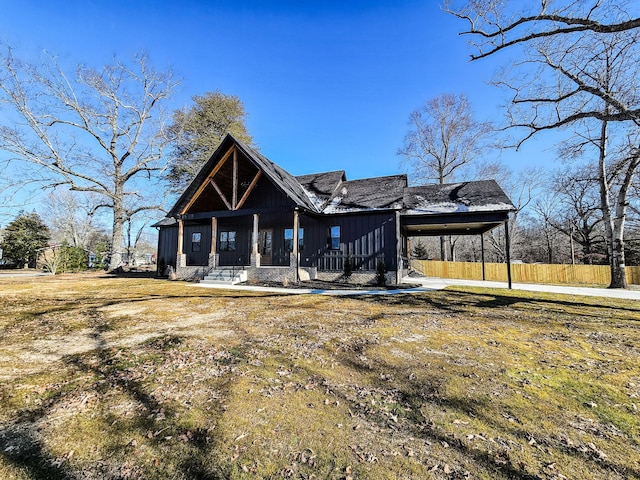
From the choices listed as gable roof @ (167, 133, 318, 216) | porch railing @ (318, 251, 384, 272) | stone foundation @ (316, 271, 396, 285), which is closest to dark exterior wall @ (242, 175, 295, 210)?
gable roof @ (167, 133, 318, 216)

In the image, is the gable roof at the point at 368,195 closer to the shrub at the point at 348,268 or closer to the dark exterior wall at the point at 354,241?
the dark exterior wall at the point at 354,241

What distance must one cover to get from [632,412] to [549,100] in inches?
493

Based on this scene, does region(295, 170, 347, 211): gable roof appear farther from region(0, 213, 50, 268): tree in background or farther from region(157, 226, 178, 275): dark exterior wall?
region(0, 213, 50, 268): tree in background

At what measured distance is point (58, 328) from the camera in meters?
5.78

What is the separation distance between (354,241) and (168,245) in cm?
1347

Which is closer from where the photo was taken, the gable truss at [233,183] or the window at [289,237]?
the gable truss at [233,183]

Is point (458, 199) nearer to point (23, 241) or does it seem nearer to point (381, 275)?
point (381, 275)

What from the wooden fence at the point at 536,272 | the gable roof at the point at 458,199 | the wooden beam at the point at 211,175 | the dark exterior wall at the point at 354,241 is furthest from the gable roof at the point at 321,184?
the wooden fence at the point at 536,272

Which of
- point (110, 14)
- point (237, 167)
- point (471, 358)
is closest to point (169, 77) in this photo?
point (110, 14)

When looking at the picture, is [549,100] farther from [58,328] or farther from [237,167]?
[58,328]

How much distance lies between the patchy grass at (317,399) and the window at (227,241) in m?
12.4

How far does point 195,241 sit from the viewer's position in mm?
19609

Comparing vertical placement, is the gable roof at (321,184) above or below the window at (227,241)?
above

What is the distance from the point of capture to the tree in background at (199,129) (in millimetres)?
27594
